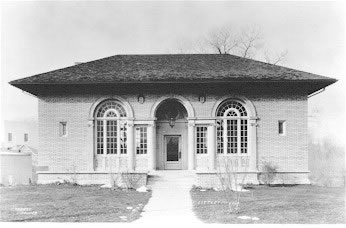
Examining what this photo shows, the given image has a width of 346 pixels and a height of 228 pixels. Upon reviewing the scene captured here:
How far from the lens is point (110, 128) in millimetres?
19594

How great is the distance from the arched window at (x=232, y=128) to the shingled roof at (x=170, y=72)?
1.69 m

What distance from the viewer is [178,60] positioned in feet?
71.6

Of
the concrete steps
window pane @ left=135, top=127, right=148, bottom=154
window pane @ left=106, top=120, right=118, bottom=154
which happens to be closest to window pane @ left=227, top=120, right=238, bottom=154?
the concrete steps

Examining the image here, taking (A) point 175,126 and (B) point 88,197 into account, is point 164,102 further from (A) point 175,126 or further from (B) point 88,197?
(B) point 88,197

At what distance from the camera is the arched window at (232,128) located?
1928 centimetres

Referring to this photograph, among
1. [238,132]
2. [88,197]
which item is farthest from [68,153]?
[238,132]

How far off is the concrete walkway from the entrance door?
1.28 m

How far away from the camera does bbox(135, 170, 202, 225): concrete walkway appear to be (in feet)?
36.6

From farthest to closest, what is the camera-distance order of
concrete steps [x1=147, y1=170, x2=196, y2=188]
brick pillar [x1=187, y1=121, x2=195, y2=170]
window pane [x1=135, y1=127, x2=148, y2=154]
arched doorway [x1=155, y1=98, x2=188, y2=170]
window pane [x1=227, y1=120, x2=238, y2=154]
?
arched doorway [x1=155, y1=98, x2=188, y2=170], window pane [x1=135, y1=127, x2=148, y2=154], window pane [x1=227, y1=120, x2=238, y2=154], brick pillar [x1=187, y1=121, x2=195, y2=170], concrete steps [x1=147, y1=170, x2=196, y2=188]

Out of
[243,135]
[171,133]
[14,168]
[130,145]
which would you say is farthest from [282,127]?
[14,168]

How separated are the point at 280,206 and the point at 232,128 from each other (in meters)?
7.19

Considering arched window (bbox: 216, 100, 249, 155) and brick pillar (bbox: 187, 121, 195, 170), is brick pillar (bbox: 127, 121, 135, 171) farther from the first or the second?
arched window (bbox: 216, 100, 249, 155)

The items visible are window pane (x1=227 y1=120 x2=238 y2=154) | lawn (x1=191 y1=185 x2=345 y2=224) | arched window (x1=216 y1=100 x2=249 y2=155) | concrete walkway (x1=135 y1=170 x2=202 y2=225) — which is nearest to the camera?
lawn (x1=191 y1=185 x2=345 y2=224)

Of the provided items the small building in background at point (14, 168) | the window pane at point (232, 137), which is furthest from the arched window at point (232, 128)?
the small building in background at point (14, 168)
